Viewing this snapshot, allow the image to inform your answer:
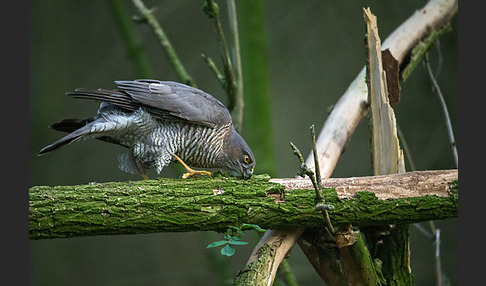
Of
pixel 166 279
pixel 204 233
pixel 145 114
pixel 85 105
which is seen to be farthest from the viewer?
pixel 166 279

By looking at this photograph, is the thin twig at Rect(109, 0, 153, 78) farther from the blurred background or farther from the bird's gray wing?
the bird's gray wing

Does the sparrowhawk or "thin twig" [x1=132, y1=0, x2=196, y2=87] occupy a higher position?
"thin twig" [x1=132, y1=0, x2=196, y2=87]

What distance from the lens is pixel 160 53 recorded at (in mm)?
4660

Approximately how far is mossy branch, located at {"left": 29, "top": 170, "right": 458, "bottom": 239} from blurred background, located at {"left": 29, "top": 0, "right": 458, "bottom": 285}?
2249 millimetres

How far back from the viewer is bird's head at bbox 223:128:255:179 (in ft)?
8.38

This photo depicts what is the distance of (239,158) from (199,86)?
87.7 inches

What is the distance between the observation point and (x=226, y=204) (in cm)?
207

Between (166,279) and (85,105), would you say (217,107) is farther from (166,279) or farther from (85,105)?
(166,279)

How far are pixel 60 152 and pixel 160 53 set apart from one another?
128 centimetres

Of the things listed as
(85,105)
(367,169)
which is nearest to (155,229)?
(85,105)

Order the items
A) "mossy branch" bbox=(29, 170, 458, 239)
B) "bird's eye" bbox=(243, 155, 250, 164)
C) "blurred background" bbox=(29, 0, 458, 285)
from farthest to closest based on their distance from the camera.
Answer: "blurred background" bbox=(29, 0, 458, 285), "bird's eye" bbox=(243, 155, 250, 164), "mossy branch" bbox=(29, 170, 458, 239)

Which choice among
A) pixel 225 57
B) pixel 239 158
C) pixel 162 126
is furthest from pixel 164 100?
pixel 225 57

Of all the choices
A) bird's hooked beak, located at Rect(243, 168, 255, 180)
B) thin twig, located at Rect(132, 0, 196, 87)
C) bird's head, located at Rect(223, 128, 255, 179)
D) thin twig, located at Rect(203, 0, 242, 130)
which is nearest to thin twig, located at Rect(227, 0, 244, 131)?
thin twig, located at Rect(203, 0, 242, 130)

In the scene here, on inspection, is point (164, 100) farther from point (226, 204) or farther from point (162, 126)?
point (226, 204)
